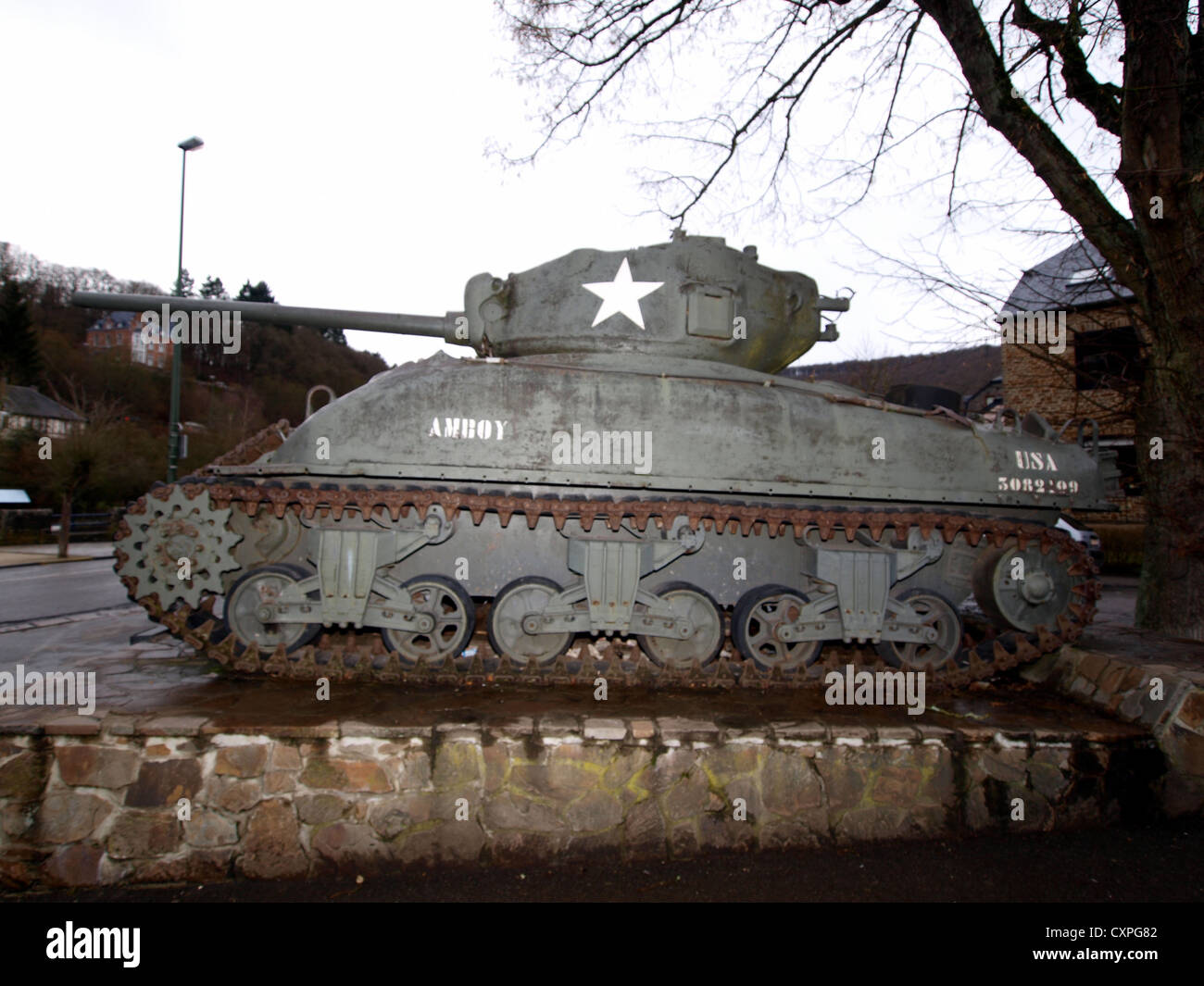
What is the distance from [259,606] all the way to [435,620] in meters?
1.47

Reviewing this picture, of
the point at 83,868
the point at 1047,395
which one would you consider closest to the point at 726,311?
the point at 83,868

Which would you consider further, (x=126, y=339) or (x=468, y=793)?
(x=126, y=339)

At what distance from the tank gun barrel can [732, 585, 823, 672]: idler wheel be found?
3936 mm

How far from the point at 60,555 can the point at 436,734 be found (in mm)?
20196

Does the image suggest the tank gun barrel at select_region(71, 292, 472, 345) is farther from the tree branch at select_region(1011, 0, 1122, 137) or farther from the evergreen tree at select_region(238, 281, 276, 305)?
the evergreen tree at select_region(238, 281, 276, 305)

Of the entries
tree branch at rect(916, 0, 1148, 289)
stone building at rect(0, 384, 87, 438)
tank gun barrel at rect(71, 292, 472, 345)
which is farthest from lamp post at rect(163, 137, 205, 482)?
stone building at rect(0, 384, 87, 438)

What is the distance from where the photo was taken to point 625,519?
633 centimetres

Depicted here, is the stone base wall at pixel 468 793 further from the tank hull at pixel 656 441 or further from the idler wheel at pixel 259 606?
the tank hull at pixel 656 441

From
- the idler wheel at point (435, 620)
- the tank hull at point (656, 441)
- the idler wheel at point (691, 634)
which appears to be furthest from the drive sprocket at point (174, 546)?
the idler wheel at point (691, 634)

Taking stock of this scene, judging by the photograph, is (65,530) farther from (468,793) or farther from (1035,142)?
(1035,142)

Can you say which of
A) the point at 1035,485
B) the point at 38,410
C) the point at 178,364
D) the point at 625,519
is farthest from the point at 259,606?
the point at 38,410

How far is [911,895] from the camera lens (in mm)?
4234

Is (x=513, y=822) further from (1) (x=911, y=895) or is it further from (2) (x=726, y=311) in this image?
(2) (x=726, y=311)

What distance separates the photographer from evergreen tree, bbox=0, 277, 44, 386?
5418 centimetres
